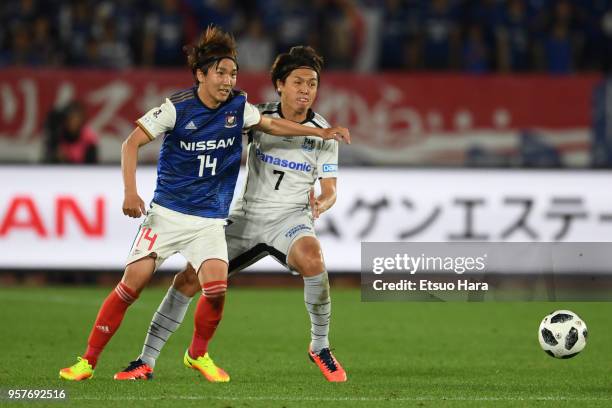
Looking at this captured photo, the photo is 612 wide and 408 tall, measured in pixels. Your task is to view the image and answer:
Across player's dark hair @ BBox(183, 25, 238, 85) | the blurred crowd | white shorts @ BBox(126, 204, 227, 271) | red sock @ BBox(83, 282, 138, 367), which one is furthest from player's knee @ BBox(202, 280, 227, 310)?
the blurred crowd

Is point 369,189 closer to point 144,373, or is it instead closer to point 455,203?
point 455,203

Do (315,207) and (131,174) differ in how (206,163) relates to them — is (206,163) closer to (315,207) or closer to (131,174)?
(131,174)

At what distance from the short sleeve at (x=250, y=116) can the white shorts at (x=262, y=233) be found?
1.98ft

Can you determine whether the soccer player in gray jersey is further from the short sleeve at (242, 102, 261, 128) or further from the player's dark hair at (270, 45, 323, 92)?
the short sleeve at (242, 102, 261, 128)

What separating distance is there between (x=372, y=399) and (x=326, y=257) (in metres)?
6.72

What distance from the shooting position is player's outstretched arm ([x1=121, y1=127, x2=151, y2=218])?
668 cm

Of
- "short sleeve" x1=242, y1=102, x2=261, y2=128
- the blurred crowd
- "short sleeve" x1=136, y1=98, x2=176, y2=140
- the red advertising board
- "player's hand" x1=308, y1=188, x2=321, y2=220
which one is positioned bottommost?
"player's hand" x1=308, y1=188, x2=321, y2=220

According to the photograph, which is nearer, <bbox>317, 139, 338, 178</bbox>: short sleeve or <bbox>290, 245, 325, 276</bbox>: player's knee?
<bbox>290, 245, 325, 276</bbox>: player's knee

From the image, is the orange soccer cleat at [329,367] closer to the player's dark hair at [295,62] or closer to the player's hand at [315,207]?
the player's hand at [315,207]

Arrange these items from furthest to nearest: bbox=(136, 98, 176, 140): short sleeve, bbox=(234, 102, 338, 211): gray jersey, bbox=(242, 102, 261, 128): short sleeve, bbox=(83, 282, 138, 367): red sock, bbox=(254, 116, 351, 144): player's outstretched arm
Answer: bbox=(234, 102, 338, 211): gray jersey → bbox=(254, 116, 351, 144): player's outstretched arm → bbox=(242, 102, 261, 128): short sleeve → bbox=(83, 282, 138, 367): red sock → bbox=(136, 98, 176, 140): short sleeve

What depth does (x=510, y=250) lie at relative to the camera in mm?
8664

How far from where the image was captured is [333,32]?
54.0 ft

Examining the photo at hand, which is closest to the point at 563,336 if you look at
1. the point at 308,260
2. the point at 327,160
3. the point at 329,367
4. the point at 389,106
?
the point at 329,367

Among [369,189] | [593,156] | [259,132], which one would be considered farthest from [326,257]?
[259,132]
